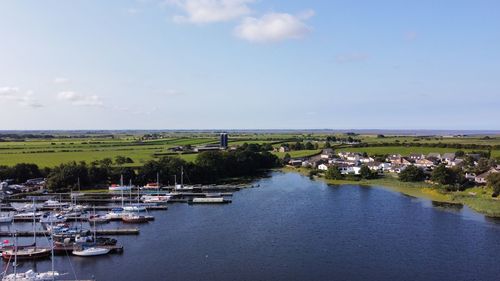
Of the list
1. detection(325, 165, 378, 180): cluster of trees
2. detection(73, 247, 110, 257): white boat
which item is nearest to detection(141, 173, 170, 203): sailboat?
detection(73, 247, 110, 257): white boat

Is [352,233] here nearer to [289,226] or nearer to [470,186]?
[289,226]

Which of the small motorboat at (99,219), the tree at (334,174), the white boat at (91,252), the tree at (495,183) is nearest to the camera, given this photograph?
the white boat at (91,252)

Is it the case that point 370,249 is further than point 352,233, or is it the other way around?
point 352,233

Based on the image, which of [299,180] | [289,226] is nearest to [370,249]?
[289,226]

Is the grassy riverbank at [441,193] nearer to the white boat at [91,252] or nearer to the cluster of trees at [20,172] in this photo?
the white boat at [91,252]

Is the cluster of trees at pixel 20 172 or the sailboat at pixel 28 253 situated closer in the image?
the sailboat at pixel 28 253

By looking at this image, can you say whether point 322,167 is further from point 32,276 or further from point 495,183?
point 32,276

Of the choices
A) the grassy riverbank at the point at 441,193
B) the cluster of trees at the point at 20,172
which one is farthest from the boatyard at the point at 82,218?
the grassy riverbank at the point at 441,193
